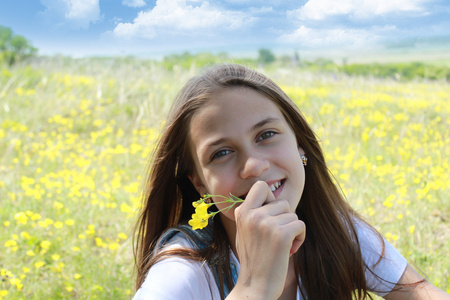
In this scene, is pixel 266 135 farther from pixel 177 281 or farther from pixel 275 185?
pixel 177 281

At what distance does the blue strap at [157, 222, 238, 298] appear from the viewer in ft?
5.42

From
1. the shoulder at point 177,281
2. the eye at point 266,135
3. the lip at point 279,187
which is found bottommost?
the shoulder at point 177,281

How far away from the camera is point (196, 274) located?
1.54 m

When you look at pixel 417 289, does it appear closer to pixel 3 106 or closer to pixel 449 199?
pixel 449 199

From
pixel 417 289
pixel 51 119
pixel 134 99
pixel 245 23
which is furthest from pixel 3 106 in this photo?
pixel 417 289

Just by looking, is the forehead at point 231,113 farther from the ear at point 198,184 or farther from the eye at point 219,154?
the ear at point 198,184

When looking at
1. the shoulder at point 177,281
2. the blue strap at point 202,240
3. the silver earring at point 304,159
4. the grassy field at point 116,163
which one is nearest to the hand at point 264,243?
the shoulder at point 177,281

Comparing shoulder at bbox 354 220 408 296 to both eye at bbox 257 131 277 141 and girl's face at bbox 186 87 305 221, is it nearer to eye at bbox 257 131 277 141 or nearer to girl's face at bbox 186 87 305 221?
girl's face at bbox 186 87 305 221

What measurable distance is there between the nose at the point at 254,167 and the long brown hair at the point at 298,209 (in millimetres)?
315

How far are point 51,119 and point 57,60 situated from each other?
417 cm

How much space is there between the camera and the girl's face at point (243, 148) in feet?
4.89

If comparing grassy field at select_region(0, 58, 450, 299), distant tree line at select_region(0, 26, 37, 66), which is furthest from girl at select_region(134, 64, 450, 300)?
distant tree line at select_region(0, 26, 37, 66)

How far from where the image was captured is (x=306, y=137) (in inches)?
73.6

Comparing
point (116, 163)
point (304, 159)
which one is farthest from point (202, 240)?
point (116, 163)
